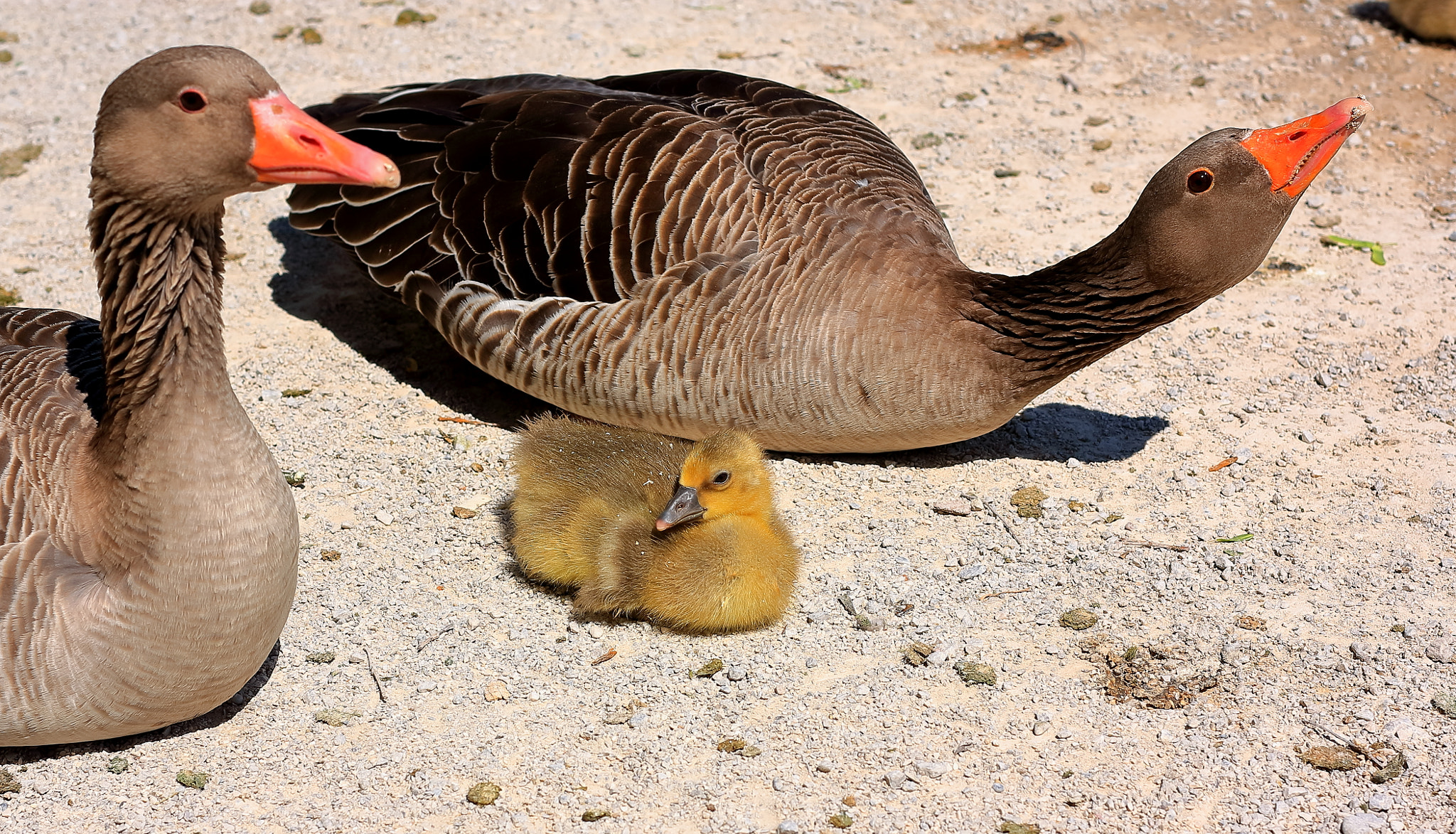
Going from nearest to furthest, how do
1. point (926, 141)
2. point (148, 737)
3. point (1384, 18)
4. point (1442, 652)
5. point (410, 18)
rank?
point (148, 737) → point (1442, 652) → point (926, 141) → point (1384, 18) → point (410, 18)

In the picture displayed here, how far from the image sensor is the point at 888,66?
32.0 feet

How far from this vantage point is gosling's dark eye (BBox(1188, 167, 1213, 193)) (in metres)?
5.00

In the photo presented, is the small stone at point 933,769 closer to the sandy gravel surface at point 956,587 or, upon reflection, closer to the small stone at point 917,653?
the sandy gravel surface at point 956,587

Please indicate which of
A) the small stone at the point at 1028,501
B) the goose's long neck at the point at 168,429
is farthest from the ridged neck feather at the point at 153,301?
the small stone at the point at 1028,501

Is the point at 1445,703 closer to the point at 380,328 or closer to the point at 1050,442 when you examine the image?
the point at 1050,442

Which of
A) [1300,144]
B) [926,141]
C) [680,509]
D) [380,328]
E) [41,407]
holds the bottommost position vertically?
[380,328]

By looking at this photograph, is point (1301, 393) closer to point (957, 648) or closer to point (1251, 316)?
point (1251, 316)

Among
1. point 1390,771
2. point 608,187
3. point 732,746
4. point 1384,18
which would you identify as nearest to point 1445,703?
point 1390,771

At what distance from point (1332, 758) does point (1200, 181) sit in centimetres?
224

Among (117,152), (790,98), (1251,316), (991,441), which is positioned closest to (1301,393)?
(1251,316)

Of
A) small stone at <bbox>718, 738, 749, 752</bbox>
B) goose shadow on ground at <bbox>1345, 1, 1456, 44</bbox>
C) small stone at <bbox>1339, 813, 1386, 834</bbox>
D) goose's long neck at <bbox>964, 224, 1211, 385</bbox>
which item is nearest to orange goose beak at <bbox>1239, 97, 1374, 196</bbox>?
goose's long neck at <bbox>964, 224, 1211, 385</bbox>

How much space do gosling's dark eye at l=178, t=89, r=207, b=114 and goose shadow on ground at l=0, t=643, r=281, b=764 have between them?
1.91m

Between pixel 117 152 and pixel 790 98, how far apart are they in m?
3.73

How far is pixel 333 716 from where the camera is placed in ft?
14.7
